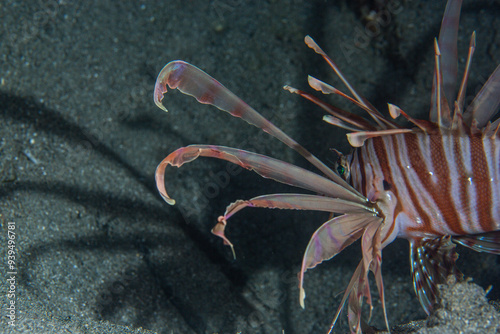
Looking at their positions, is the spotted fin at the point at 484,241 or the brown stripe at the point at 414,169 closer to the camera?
the brown stripe at the point at 414,169

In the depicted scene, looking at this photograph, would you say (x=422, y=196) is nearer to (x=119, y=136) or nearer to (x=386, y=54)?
(x=386, y=54)

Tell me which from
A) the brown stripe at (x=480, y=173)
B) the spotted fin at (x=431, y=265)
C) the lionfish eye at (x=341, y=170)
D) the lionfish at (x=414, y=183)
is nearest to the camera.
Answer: the lionfish at (x=414, y=183)

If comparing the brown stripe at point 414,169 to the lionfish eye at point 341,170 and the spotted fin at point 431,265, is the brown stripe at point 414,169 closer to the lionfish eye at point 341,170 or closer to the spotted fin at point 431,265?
the spotted fin at point 431,265

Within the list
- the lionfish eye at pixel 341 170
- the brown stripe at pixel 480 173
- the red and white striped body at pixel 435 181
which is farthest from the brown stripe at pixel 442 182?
the lionfish eye at pixel 341 170

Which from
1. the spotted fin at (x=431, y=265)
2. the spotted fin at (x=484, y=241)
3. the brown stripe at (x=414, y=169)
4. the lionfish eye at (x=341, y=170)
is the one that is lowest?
the spotted fin at (x=431, y=265)

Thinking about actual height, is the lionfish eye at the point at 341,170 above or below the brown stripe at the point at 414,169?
below

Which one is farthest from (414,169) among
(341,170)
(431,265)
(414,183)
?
(431,265)

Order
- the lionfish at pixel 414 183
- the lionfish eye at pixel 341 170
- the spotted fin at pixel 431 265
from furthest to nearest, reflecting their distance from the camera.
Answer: the lionfish eye at pixel 341 170
the spotted fin at pixel 431 265
the lionfish at pixel 414 183
